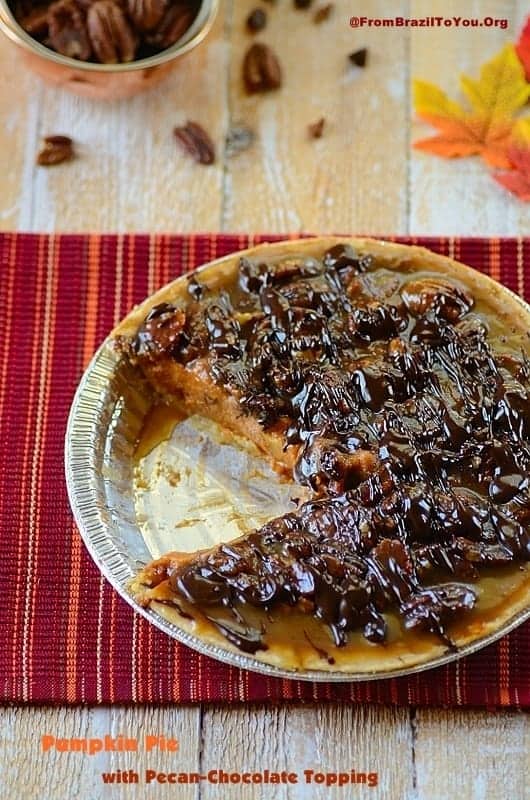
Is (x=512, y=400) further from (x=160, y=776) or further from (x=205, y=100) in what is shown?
(x=205, y=100)

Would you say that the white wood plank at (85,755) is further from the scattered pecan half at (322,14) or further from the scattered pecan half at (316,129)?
the scattered pecan half at (322,14)

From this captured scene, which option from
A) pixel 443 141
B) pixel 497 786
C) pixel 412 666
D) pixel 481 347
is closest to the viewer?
pixel 412 666

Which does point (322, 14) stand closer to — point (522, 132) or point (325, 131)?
point (325, 131)

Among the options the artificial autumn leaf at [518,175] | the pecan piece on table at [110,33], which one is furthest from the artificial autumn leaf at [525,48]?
the pecan piece on table at [110,33]

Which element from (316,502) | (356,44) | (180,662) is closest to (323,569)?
(316,502)

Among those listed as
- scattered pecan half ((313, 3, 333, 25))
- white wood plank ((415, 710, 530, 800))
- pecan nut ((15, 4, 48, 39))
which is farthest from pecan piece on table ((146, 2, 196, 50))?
white wood plank ((415, 710, 530, 800))

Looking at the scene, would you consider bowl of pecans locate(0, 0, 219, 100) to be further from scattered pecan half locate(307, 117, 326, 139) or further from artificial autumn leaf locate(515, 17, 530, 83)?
artificial autumn leaf locate(515, 17, 530, 83)
